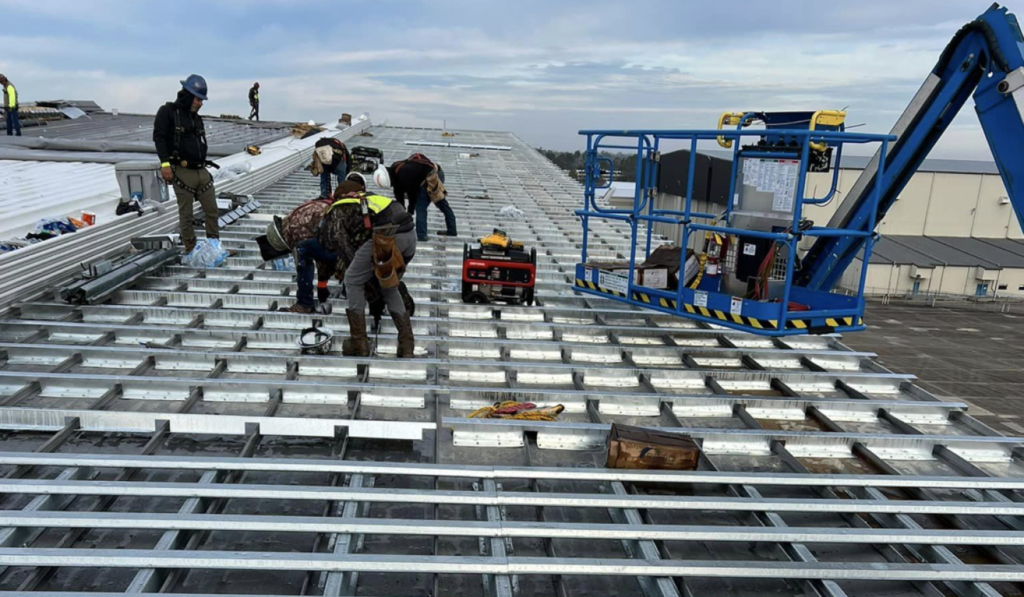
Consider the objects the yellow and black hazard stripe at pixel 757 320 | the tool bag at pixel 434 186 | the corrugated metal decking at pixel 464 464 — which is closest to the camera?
the corrugated metal decking at pixel 464 464

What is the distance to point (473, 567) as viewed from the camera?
320 centimetres

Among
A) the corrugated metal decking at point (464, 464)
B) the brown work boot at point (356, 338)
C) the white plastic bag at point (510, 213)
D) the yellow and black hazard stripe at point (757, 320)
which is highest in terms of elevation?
the white plastic bag at point (510, 213)

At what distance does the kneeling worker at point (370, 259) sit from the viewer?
560 centimetres

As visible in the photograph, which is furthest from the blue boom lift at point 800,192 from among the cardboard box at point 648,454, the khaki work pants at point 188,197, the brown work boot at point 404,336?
the khaki work pants at point 188,197

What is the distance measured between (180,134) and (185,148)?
0.59 feet

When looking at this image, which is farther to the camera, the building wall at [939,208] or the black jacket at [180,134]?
the building wall at [939,208]

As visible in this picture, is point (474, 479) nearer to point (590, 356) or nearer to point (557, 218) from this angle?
point (590, 356)

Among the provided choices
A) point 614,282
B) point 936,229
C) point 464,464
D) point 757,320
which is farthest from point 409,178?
point 936,229

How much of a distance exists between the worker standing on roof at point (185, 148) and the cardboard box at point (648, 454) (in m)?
6.23

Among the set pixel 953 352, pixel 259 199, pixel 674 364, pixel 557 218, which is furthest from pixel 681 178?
pixel 674 364

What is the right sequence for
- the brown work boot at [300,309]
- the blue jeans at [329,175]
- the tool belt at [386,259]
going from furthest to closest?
1. the blue jeans at [329,175]
2. the brown work boot at [300,309]
3. the tool belt at [386,259]

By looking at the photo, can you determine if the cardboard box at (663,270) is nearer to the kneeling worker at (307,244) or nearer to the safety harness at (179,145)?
the kneeling worker at (307,244)

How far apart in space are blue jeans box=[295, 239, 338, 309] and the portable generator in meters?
1.49

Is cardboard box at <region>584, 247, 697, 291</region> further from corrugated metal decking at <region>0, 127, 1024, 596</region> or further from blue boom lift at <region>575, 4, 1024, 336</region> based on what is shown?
corrugated metal decking at <region>0, 127, 1024, 596</region>
